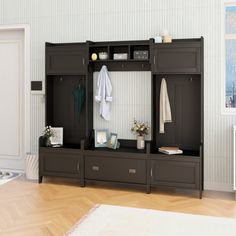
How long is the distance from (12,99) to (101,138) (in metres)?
1.73

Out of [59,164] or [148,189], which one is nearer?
[148,189]

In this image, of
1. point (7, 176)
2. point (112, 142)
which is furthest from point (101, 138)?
point (7, 176)

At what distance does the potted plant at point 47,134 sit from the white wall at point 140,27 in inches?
17.5

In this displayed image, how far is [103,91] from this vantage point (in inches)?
198

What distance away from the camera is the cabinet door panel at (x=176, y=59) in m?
4.53

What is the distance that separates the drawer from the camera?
466 cm

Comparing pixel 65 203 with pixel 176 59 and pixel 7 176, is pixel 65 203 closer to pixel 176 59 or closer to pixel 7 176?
pixel 7 176

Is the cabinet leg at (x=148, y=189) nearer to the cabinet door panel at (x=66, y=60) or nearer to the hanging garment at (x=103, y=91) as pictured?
the hanging garment at (x=103, y=91)

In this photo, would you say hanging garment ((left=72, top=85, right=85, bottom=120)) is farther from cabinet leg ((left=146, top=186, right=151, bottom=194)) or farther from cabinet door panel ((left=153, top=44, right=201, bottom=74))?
cabinet leg ((left=146, top=186, right=151, bottom=194))

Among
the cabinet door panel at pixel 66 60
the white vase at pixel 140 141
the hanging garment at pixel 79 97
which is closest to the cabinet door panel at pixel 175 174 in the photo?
the white vase at pixel 140 141

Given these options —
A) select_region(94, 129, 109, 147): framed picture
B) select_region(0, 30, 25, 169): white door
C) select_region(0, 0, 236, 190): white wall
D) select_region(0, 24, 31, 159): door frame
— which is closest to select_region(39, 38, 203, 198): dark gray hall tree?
select_region(94, 129, 109, 147): framed picture

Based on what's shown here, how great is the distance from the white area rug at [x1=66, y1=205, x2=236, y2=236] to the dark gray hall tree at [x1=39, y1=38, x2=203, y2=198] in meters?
0.80

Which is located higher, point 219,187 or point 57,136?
point 57,136

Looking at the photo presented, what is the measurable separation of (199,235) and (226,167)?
1.73 m
